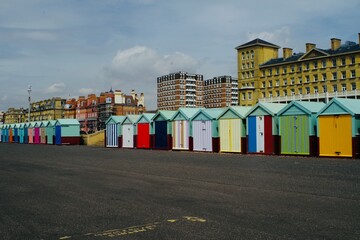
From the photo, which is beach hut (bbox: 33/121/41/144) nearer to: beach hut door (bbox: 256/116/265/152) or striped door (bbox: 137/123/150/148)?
striped door (bbox: 137/123/150/148)

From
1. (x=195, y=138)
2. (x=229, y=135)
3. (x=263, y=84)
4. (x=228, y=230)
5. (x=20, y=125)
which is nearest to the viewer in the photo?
(x=228, y=230)

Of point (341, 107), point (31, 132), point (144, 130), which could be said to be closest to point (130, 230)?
point (341, 107)

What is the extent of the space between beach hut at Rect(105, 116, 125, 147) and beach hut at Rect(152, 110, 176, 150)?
6731 millimetres

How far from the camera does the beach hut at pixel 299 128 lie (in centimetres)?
2569

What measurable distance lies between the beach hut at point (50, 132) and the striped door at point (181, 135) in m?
31.3

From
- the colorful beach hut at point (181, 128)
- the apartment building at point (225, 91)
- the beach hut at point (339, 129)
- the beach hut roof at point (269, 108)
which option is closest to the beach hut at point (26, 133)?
the colorful beach hut at point (181, 128)

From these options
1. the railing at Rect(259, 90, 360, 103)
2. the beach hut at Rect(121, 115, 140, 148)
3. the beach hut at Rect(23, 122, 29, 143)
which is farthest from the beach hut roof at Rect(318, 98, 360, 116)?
the railing at Rect(259, 90, 360, 103)

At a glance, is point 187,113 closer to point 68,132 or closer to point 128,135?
point 128,135

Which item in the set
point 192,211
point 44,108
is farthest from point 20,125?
point 44,108

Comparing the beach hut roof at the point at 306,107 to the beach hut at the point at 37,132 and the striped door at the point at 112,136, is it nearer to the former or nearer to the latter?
the striped door at the point at 112,136

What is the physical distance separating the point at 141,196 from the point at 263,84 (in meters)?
103

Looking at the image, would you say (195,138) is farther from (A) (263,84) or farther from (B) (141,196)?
(A) (263,84)

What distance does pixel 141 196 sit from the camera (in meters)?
10.4

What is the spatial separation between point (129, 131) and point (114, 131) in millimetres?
3241
